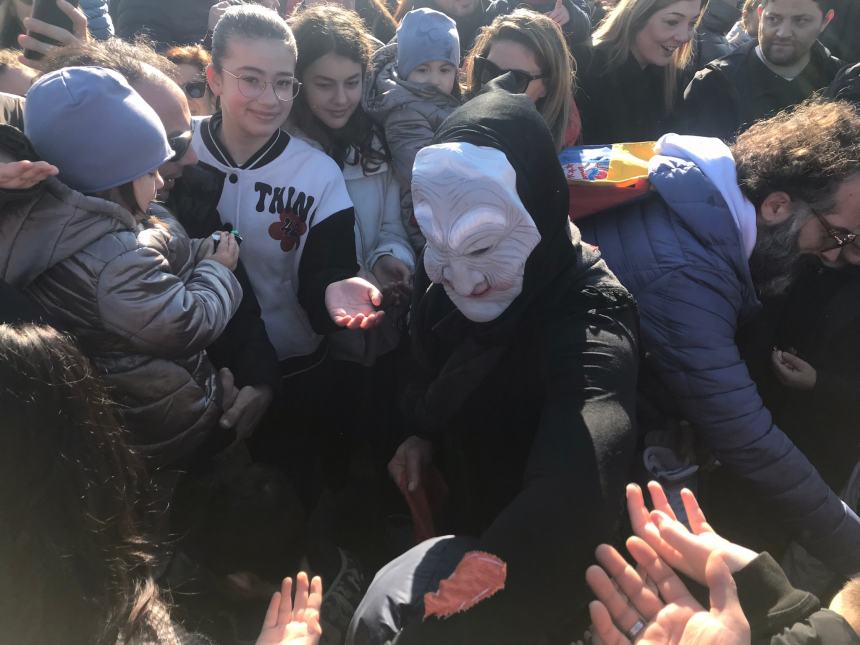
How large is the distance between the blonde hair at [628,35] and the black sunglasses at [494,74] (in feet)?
2.65

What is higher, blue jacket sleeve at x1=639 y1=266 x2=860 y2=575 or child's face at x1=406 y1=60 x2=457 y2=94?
child's face at x1=406 y1=60 x2=457 y2=94

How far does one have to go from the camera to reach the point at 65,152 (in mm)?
1584

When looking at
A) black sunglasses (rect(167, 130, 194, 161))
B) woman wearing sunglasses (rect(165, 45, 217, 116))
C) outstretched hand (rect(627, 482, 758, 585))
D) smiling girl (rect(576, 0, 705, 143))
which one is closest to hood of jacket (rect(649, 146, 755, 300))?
outstretched hand (rect(627, 482, 758, 585))

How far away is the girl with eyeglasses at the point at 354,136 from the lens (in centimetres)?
242

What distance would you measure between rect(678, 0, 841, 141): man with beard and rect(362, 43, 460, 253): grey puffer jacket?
139 centimetres

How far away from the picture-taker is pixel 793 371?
219cm

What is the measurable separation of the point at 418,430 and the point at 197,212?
3.20ft

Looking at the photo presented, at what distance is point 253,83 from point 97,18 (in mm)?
1844

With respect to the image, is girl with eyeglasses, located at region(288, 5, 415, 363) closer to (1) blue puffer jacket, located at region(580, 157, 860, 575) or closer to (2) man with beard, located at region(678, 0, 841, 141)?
(1) blue puffer jacket, located at region(580, 157, 860, 575)

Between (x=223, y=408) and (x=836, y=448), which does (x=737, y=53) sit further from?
(x=223, y=408)

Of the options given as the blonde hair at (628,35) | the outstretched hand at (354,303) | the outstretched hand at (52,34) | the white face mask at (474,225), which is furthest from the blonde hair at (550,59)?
the outstretched hand at (52,34)

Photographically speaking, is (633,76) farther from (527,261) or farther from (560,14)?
(527,261)

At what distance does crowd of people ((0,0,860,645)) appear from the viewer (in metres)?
1.24

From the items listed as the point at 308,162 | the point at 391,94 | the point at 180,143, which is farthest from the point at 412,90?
the point at 180,143
